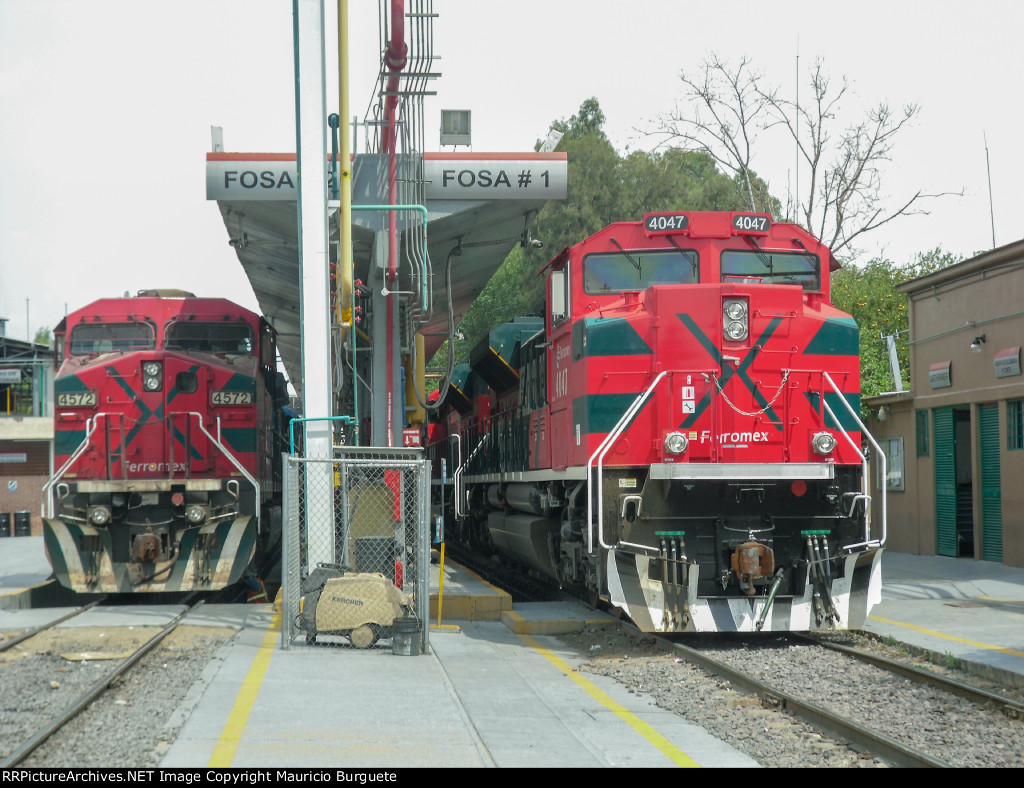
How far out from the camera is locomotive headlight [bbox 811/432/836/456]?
9461 mm

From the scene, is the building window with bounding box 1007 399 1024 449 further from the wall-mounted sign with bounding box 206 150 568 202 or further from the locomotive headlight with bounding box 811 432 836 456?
the wall-mounted sign with bounding box 206 150 568 202

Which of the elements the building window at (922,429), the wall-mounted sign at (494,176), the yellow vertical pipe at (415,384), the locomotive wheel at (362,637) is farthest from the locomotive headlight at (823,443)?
the building window at (922,429)

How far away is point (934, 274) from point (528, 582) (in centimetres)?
883

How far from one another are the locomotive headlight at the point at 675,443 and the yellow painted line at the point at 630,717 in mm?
2131

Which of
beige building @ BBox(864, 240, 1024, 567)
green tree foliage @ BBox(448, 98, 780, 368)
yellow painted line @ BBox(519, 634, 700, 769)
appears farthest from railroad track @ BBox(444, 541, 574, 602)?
green tree foliage @ BBox(448, 98, 780, 368)

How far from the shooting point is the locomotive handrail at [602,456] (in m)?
8.98

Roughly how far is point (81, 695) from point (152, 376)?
6485mm

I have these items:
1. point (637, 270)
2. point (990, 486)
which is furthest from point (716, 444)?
point (990, 486)

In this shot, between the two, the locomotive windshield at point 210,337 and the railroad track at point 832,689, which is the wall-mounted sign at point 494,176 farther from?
the railroad track at point 832,689

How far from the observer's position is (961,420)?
57.3ft

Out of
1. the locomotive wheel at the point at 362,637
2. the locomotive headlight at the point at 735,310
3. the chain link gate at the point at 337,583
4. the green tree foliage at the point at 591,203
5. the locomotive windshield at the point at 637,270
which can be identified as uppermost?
the green tree foliage at the point at 591,203
